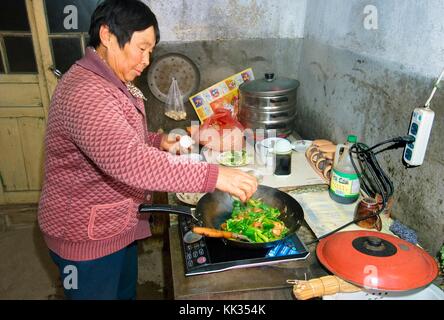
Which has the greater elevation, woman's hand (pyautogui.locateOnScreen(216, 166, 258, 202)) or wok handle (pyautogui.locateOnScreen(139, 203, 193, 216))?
woman's hand (pyautogui.locateOnScreen(216, 166, 258, 202))

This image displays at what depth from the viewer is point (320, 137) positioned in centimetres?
265

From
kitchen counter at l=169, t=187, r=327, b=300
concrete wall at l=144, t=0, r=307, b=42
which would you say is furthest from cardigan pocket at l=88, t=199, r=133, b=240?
concrete wall at l=144, t=0, r=307, b=42

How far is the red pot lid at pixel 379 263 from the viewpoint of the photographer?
3.71 feet

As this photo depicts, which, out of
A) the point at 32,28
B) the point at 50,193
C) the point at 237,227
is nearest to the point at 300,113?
the point at 237,227

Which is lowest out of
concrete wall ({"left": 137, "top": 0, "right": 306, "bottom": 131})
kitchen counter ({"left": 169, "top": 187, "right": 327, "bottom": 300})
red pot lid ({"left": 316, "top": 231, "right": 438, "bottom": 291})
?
kitchen counter ({"left": 169, "top": 187, "right": 327, "bottom": 300})

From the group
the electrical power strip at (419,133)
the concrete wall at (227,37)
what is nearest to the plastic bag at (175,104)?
the concrete wall at (227,37)

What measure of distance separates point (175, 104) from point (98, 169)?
168cm

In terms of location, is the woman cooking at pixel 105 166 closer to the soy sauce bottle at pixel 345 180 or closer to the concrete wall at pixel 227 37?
the soy sauce bottle at pixel 345 180

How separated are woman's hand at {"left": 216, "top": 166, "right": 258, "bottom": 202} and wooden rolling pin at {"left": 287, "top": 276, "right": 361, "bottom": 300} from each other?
0.36m

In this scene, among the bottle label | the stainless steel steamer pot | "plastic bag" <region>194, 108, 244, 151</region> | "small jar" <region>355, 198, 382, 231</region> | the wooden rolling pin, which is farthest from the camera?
the stainless steel steamer pot

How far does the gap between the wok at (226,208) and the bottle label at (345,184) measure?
32 centimetres

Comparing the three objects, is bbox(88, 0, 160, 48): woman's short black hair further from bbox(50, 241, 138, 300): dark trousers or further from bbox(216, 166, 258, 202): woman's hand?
bbox(50, 241, 138, 300): dark trousers

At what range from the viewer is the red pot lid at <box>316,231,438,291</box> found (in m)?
1.13

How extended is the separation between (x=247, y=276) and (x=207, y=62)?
6.76ft
